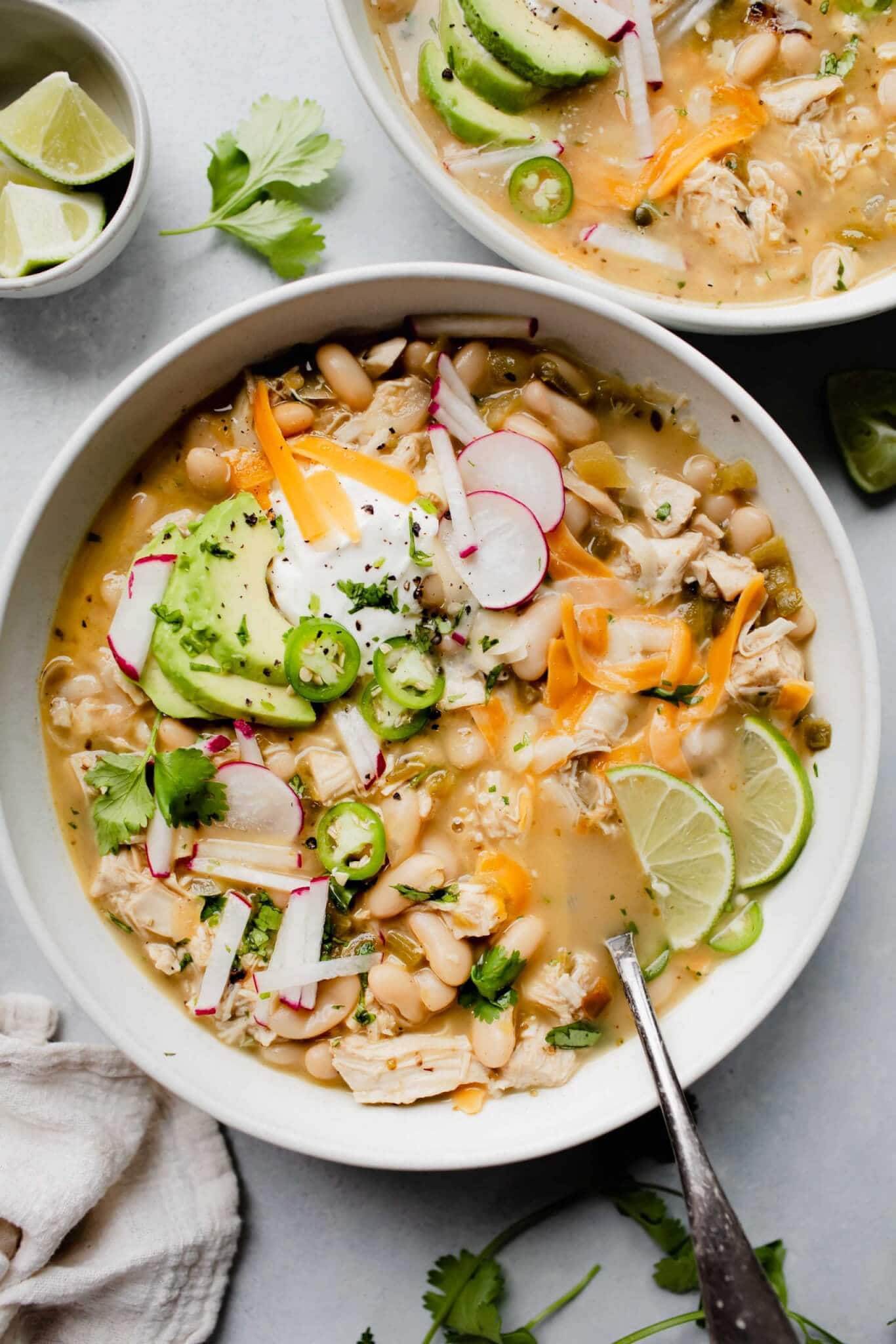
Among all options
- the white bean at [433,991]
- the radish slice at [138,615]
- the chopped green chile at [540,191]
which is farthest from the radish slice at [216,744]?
the chopped green chile at [540,191]

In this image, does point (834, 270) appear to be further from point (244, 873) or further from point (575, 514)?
point (244, 873)

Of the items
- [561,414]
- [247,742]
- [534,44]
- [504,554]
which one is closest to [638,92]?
[534,44]

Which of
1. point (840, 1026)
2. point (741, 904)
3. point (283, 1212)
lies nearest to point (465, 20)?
point (741, 904)

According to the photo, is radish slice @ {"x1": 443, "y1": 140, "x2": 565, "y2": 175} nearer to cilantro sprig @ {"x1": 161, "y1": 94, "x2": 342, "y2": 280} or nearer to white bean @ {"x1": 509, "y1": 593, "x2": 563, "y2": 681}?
cilantro sprig @ {"x1": 161, "y1": 94, "x2": 342, "y2": 280}

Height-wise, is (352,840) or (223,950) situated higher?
(352,840)

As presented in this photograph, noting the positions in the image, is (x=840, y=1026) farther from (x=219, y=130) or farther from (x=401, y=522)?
(x=219, y=130)

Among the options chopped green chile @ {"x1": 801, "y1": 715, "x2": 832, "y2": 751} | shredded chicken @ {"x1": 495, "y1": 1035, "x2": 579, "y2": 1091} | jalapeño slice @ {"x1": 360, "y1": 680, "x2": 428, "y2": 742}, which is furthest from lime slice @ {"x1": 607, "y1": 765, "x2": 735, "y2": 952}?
jalapeño slice @ {"x1": 360, "y1": 680, "x2": 428, "y2": 742}

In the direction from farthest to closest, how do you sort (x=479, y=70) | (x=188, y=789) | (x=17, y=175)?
1. (x=17, y=175)
2. (x=479, y=70)
3. (x=188, y=789)
